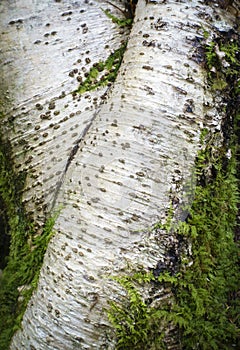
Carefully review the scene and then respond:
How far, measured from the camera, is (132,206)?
158 cm

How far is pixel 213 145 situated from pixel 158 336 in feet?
2.59

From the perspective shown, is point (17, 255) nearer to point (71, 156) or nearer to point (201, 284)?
point (71, 156)

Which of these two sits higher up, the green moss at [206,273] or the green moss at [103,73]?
the green moss at [103,73]

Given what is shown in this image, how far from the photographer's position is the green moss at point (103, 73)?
6.37 feet

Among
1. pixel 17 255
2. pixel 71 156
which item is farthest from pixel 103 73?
pixel 17 255

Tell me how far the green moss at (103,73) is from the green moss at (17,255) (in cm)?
48

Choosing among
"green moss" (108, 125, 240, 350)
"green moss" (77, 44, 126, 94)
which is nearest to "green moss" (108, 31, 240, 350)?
"green moss" (108, 125, 240, 350)

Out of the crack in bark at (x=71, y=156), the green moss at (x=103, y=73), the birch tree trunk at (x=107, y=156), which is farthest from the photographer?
the green moss at (x=103, y=73)

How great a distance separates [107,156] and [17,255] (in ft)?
2.43

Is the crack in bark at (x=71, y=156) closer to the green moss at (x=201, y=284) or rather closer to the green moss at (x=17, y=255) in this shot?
the green moss at (x=17, y=255)

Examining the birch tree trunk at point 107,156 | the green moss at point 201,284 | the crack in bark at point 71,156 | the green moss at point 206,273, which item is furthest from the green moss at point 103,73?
the green moss at point 201,284

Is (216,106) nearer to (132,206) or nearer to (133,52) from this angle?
(133,52)

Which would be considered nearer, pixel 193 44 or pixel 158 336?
pixel 158 336

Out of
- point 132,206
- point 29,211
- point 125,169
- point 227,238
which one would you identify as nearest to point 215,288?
point 227,238
